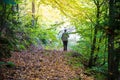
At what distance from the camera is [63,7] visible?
1336 centimetres

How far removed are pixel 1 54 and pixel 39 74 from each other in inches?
69.1

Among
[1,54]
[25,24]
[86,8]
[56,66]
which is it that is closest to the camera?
[1,54]

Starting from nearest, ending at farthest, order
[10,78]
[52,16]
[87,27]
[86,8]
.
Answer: [10,78] → [86,8] → [87,27] → [52,16]

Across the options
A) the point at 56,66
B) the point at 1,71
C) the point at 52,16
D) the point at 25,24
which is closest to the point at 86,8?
the point at 56,66

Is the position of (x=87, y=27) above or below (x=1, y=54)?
above

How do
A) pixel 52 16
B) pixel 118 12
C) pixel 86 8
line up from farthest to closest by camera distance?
pixel 52 16 → pixel 86 8 → pixel 118 12

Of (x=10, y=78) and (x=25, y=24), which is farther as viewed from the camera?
(x=25, y=24)

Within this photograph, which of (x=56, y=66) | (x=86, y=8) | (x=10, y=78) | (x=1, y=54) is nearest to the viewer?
(x=10, y=78)

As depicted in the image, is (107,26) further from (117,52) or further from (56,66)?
(56,66)

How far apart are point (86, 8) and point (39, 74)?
5.30m

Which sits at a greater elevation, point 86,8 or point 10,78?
point 86,8

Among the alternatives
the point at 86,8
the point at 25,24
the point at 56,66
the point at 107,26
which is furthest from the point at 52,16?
the point at 107,26

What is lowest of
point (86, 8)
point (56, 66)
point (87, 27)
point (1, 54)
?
point (56, 66)

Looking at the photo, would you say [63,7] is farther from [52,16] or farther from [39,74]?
[52,16]
